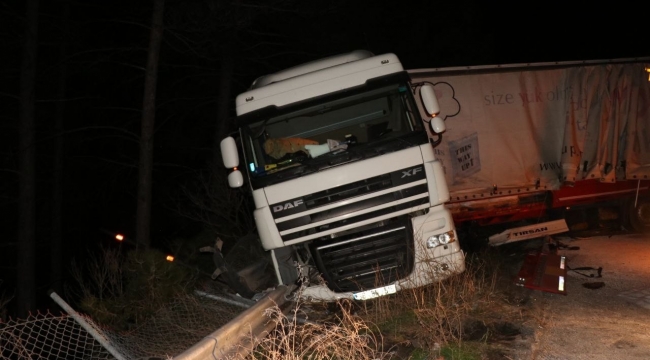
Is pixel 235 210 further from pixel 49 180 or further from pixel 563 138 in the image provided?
pixel 49 180

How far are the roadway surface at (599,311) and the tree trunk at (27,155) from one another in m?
13.5

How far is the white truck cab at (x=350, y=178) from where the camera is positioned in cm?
785

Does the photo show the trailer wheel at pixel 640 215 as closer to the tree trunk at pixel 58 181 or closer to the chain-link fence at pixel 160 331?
the chain-link fence at pixel 160 331

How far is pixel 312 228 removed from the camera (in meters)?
7.98

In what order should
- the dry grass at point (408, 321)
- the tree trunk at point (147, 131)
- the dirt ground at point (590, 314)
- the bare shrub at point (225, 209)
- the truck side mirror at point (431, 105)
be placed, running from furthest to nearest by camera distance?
1. the tree trunk at point (147, 131)
2. the bare shrub at point (225, 209)
3. the truck side mirror at point (431, 105)
4. the dirt ground at point (590, 314)
5. the dry grass at point (408, 321)

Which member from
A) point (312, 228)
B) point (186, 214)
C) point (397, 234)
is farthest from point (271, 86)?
point (186, 214)

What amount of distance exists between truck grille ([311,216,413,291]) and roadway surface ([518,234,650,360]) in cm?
162

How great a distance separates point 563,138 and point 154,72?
25.7ft

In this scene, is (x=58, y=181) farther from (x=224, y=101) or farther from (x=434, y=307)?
(x=434, y=307)

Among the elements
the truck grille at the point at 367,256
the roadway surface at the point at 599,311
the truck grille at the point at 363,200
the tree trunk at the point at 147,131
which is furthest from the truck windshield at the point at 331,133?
the tree trunk at the point at 147,131

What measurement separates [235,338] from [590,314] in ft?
12.9

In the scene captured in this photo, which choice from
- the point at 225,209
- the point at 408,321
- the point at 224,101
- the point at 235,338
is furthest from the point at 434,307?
the point at 224,101

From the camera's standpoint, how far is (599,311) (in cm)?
753

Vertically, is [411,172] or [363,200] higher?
[411,172]
